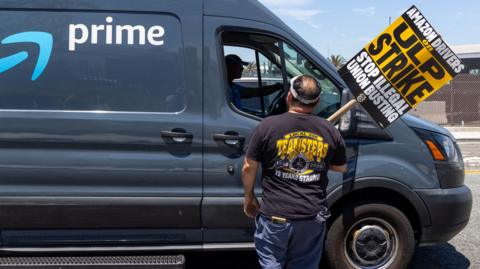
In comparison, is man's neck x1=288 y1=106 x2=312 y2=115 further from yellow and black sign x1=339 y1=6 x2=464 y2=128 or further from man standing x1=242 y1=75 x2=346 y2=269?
yellow and black sign x1=339 y1=6 x2=464 y2=128

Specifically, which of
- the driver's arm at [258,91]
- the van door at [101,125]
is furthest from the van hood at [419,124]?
the van door at [101,125]

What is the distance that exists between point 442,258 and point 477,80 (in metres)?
15.8

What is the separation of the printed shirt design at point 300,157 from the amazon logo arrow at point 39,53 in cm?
189

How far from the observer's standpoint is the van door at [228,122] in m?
3.74

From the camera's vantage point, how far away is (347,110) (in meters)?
3.75

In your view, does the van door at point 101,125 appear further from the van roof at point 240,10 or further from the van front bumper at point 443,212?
the van front bumper at point 443,212

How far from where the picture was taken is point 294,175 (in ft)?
9.43

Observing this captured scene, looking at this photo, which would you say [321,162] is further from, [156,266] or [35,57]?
[35,57]

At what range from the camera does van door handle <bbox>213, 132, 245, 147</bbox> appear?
3.72m

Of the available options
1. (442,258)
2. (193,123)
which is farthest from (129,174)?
(442,258)

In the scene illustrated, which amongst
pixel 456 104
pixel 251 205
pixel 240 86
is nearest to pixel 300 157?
pixel 251 205

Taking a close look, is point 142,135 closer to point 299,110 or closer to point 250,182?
point 250,182

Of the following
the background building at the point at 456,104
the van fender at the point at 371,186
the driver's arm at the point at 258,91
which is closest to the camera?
the van fender at the point at 371,186

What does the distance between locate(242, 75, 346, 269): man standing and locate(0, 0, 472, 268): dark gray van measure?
837 mm
